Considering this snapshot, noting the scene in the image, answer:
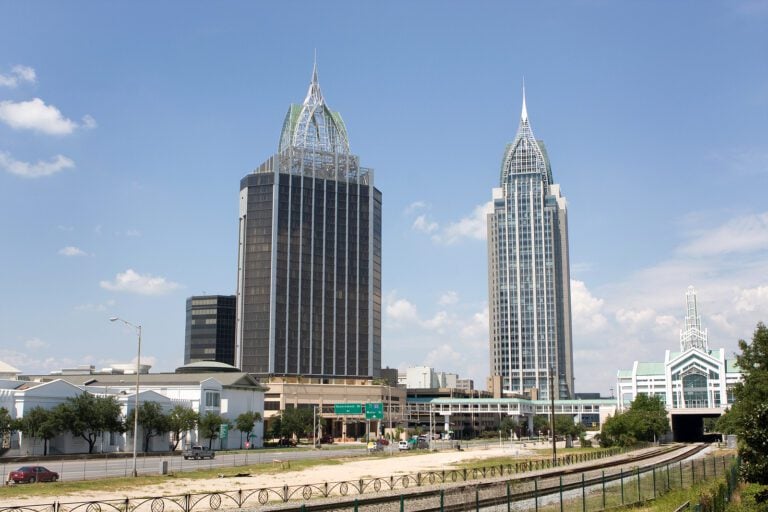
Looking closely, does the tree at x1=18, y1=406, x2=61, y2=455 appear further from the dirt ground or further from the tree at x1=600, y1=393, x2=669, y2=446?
the tree at x1=600, y1=393, x2=669, y2=446

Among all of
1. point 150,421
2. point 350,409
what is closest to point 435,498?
point 150,421

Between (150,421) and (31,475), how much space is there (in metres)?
54.5

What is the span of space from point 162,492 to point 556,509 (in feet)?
91.4

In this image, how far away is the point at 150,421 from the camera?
114 m

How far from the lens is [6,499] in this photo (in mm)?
48031

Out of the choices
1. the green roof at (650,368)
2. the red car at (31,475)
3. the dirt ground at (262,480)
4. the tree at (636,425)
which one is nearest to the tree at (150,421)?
the dirt ground at (262,480)

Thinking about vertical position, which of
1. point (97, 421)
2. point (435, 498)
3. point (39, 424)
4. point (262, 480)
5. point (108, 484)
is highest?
point (97, 421)

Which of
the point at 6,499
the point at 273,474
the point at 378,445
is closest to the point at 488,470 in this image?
the point at 273,474

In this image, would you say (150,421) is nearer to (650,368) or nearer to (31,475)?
(31,475)

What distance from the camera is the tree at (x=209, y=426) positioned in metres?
126

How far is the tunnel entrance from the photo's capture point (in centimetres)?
17938

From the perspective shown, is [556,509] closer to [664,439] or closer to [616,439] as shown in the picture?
[616,439]

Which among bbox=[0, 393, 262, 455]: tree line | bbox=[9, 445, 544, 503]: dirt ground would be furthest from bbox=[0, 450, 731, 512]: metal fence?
bbox=[0, 393, 262, 455]: tree line

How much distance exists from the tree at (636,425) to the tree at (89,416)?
78267 mm
